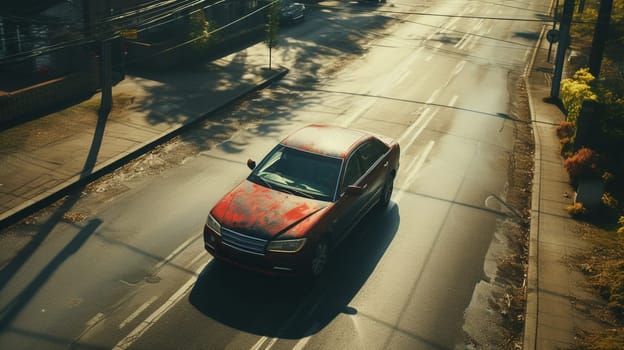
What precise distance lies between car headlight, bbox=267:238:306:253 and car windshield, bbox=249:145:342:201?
1189 millimetres

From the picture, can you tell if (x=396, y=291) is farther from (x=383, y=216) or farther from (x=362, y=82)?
(x=362, y=82)

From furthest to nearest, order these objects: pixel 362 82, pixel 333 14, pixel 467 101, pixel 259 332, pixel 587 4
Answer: pixel 587 4
pixel 333 14
pixel 362 82
pixel 467 101
pixel 259 332

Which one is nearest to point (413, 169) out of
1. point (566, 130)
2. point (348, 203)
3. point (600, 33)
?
point (348, 203)

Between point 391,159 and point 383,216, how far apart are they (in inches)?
48.4

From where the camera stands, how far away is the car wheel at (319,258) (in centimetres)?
1026

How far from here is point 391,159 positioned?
13.5 m

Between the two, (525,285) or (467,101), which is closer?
(525,285)

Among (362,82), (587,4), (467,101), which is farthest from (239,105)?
(587,4)

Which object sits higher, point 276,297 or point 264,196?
point 264,196

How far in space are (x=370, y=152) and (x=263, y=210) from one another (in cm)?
319

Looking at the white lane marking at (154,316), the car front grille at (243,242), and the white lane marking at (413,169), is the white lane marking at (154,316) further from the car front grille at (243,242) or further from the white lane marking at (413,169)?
the white lane marking at (413,169)

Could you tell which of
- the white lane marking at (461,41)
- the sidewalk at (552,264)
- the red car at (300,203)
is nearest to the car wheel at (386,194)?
the red car at (300,203)

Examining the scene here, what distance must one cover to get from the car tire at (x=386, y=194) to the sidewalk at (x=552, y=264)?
3035 millimetres

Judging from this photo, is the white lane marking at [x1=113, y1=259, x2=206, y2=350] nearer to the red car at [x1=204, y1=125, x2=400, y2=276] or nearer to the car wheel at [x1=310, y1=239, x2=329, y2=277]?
the red car at [x1=204, y1=125, x2=400, y2=276]
